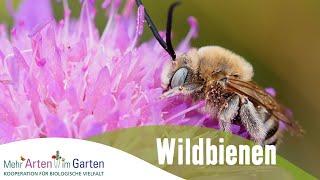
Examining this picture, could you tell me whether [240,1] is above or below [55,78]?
above

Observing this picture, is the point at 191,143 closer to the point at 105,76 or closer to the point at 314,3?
the point at 105,76

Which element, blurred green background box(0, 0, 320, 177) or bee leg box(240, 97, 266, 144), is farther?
blurred green background box(0, 0, 320, 177)

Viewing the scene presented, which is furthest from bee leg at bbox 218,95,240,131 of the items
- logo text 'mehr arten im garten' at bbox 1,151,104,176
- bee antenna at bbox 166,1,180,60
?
logo text 'mehr arten im garten' at bbox 1,151,104,176

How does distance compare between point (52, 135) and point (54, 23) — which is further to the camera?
point (54, 23)

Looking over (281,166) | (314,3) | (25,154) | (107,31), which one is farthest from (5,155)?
(314,3)

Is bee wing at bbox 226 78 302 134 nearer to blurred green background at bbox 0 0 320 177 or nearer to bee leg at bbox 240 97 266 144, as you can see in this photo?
bee leg at bbox 240 97 266 144

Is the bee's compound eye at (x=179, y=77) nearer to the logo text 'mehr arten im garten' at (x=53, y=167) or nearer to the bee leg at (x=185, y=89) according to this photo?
the bee leg at (x=185, y=89)

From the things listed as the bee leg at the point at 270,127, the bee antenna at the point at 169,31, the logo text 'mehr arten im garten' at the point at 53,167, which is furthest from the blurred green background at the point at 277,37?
the logo text 'mehr arten im garten' at the point at 53,167

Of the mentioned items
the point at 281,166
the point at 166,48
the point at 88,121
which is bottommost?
the point at 281,166
